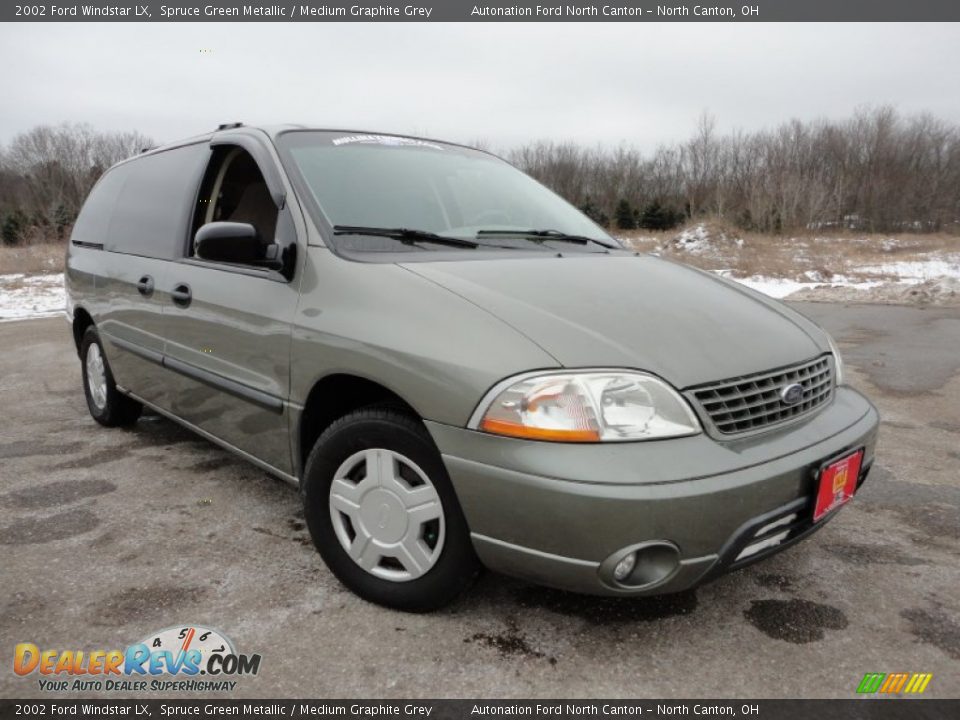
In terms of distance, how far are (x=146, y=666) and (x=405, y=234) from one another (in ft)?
5.20

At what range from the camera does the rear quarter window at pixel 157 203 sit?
3.22 metres

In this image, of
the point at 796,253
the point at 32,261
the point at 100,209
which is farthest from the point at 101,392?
the point at 796,253

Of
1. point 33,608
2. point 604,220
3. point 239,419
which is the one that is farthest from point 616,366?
point 604,220

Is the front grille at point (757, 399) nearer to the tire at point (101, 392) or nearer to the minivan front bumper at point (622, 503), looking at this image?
the minivan front bumper at point (622, 503)

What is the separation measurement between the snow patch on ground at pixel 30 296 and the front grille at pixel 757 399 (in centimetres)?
1172

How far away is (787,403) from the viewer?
6.59 ft

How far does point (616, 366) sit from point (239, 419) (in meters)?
1.63

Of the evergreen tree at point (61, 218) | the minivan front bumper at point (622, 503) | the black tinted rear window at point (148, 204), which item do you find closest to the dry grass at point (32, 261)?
the evergreen tree at point (61, 218)

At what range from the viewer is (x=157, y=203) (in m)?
3.50

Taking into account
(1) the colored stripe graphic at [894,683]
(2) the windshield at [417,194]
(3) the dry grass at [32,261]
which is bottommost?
(1) the colored stripe graphic at [894,683]

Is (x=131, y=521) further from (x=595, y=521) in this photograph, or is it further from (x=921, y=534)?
(x=921, y=534)

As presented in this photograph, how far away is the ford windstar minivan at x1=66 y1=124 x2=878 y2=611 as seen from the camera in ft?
5.70

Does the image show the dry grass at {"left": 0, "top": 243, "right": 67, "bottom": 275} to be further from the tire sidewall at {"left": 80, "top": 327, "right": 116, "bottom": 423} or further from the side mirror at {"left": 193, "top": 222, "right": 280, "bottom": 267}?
the side mirror at {"left": 193, "top": 222, "right": 280, "bottom": 267}

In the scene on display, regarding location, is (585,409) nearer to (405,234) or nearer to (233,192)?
(405,234)
